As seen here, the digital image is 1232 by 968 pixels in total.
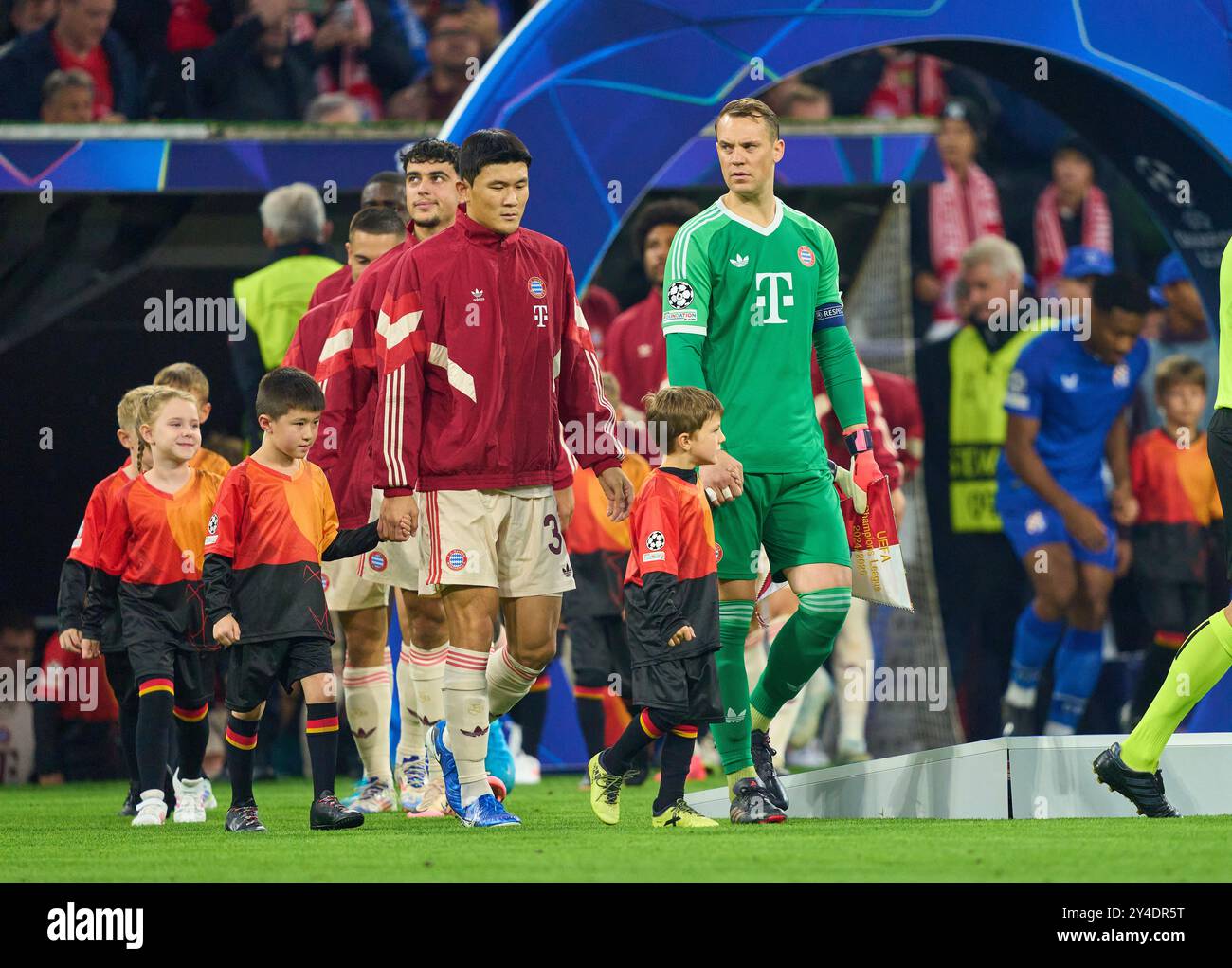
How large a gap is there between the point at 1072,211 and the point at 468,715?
25.9ft

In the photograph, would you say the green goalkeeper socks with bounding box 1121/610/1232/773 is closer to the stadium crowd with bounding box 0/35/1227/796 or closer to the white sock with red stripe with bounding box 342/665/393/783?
the white sock with red stripe with bounding box 342/665/393/783

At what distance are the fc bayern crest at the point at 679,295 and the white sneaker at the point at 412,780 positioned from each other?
210cm

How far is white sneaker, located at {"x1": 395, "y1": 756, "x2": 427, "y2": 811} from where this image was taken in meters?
7.81

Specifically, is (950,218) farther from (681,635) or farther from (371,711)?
(681,635)

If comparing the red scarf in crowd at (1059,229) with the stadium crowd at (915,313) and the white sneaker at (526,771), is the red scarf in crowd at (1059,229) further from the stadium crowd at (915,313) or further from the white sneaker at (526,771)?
the white sneaker at (526,771)

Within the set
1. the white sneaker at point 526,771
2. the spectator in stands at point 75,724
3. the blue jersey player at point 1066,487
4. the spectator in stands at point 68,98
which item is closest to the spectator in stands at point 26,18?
the spectator in stands at point 68,98

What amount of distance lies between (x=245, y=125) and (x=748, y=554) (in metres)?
4.98

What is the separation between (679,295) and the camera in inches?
277

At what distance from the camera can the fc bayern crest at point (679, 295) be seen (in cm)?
703

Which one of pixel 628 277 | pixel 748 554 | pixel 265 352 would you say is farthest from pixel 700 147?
pixel 748 554

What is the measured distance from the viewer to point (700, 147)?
11820mm

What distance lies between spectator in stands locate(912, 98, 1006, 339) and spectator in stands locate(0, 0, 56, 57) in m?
5.38

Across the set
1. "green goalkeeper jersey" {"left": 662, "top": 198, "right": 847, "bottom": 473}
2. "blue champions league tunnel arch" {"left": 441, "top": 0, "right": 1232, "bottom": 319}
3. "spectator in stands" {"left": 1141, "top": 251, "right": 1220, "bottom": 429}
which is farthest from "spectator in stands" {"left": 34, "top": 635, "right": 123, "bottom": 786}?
"spectator in stands" {"left": 1141, "top": 251, "right": 1220, "bottom": 429}
